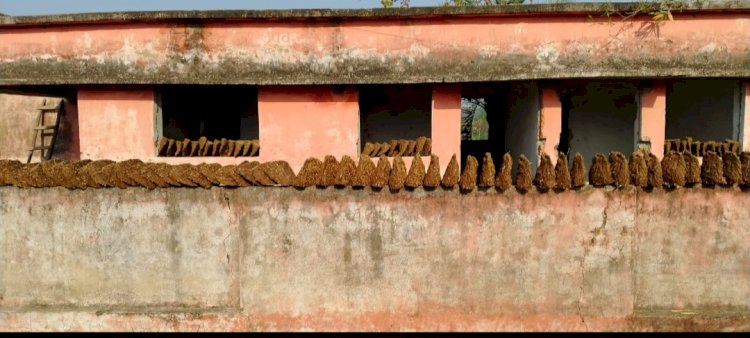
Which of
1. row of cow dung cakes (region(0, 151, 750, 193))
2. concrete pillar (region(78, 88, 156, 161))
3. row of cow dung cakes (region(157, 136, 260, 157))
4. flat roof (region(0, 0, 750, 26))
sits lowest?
row of cow dung cakes (region(0, 151, 750, 193))

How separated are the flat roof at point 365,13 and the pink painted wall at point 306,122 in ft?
3.63

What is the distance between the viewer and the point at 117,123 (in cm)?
820

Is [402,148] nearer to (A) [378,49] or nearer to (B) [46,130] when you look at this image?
(A) [378,49]

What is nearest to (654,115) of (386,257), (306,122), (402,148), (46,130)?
(402,148)

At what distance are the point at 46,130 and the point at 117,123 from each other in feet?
10.4

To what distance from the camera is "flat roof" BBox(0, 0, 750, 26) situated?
7.23 meters

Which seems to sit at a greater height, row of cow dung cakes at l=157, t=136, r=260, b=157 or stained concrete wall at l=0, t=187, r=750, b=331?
row of cow dung cakes at l=157, t=136, r=260, b=157

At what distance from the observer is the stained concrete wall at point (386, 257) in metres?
5.12

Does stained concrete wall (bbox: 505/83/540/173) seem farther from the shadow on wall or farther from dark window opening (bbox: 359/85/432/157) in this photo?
dark window opening (bbox: 359/85/432/157)

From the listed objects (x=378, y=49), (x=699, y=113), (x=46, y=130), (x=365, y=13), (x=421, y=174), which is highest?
(x=365, y=13)

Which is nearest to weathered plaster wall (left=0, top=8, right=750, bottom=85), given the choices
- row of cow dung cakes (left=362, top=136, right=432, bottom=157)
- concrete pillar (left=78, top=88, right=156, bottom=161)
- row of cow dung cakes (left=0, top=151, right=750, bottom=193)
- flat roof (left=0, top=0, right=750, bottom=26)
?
flat roof (left=0, top=0, right=750, bottom=26)

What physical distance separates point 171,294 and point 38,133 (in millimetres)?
7087

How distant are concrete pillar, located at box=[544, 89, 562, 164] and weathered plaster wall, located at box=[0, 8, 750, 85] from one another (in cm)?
51

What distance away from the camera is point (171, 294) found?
538cm
